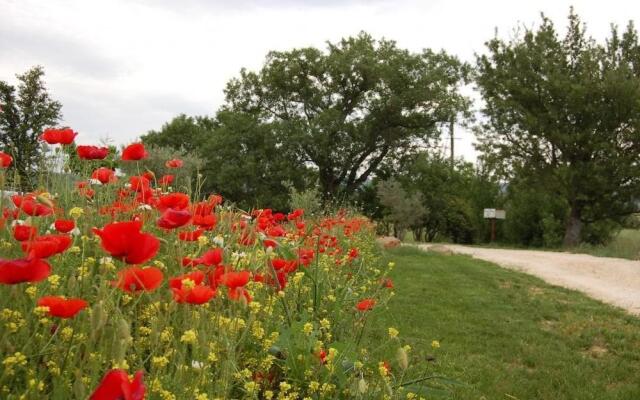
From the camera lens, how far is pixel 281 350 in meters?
2.46

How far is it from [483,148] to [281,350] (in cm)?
2135

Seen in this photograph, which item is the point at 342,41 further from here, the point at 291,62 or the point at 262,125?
the point at 262,125

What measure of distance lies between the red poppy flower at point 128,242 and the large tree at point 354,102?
24.4 metres

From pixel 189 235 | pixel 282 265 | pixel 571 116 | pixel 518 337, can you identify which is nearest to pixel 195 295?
pixel 189 235

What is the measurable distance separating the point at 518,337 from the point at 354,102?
22217 millimetres

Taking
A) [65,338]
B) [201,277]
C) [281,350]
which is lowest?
[281,350]

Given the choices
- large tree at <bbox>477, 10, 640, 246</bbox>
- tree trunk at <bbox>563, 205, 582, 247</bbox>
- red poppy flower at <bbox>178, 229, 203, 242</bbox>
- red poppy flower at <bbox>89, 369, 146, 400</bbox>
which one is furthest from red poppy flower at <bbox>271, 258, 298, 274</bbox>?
tree trunk at <bbox>563, 205, 582, 247</bbox>

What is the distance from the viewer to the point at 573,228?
20.3 metres

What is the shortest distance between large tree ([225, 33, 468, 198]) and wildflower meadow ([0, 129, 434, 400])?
2274 cm

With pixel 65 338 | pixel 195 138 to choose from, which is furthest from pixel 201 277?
pixel 195 138

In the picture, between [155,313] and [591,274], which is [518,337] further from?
[591,274]

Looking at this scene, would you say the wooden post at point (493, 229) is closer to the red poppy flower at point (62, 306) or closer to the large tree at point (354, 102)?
the large tree at point (354, 102)

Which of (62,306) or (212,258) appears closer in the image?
(62,306)

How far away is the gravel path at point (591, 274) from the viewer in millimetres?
8508
